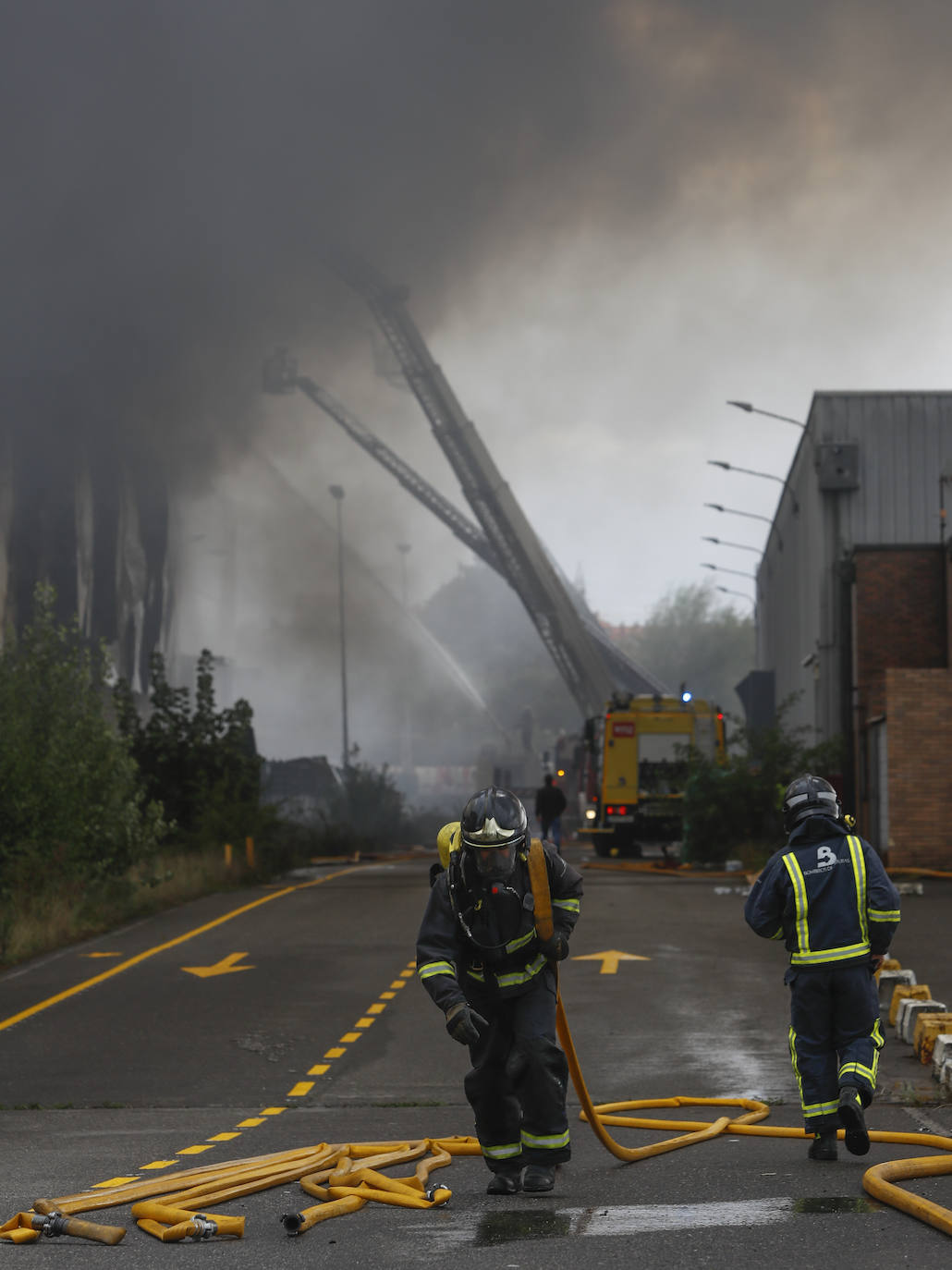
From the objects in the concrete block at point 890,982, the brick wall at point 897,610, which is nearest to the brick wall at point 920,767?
the brick wall at point 897,610

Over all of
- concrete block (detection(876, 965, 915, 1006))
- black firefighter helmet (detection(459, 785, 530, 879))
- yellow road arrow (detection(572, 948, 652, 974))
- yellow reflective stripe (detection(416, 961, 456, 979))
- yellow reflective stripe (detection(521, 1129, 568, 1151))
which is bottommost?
yellow road arrow (detection(572, 948, 652, 974))

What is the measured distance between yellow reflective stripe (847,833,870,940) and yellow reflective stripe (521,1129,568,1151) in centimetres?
161

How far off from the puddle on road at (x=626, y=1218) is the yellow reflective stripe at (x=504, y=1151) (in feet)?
1.17

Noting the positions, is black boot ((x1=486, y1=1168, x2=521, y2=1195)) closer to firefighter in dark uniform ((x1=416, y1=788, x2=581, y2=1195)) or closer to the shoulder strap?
firefighter in dark uniform ((x1=416, y1=788, x2=581, y2=1195))

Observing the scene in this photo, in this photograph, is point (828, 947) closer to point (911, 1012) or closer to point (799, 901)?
point (799, 901)

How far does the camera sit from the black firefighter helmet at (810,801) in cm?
772

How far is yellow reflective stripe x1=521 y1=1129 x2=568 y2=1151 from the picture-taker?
6930 mm

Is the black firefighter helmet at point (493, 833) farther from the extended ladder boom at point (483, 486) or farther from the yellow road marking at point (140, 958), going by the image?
the extended ladder boom at point (483, 486)

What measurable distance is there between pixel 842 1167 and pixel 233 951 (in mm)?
12022

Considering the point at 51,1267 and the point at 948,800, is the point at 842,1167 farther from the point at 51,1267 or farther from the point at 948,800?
the point at 948,800

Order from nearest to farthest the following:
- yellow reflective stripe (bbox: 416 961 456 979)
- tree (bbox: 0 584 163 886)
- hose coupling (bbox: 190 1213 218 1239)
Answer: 1. hose coupling (bbox: 190 1213 218 1239)
2. yellow reflective stripe (bbox: 416 961 456 979)
3. tree (bbox: 0 584 163 886)

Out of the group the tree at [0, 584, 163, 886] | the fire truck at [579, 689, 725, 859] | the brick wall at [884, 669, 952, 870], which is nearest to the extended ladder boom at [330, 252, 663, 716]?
the fire truck at [579, 689, 725, 859]

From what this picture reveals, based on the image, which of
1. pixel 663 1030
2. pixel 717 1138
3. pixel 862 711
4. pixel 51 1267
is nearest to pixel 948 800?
pixel 862 711

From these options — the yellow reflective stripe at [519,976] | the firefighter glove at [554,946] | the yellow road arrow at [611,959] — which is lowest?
the yellow road arrow at [611,959]
